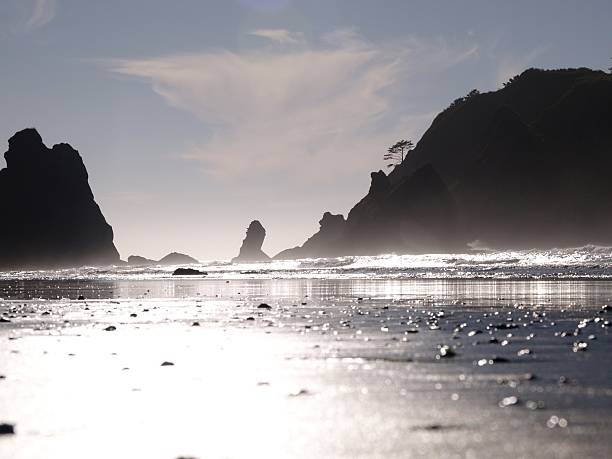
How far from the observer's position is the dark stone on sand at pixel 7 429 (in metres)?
6.76

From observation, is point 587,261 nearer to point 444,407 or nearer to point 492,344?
point 492,344

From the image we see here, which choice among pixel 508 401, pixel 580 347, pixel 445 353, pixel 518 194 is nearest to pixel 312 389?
pixel 508 401

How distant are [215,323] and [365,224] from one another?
143 m

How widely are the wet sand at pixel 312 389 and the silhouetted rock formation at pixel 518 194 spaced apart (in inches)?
4833

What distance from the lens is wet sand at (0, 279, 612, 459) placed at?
19.9ft

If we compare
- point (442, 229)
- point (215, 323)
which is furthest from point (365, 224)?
point (215, 323)

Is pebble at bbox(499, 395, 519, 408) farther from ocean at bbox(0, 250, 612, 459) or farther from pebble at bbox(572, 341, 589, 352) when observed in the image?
pebble at bbox(572, 341, 589, 352)

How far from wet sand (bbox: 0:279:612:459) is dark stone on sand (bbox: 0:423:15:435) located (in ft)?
0.30

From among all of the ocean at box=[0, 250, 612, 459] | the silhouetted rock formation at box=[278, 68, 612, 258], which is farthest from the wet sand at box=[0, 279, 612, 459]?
the silhouetted rock formation at box=[278, 68, 612, 258]

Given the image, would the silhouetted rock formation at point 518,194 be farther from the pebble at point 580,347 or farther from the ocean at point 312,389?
the pebble at point 580,347

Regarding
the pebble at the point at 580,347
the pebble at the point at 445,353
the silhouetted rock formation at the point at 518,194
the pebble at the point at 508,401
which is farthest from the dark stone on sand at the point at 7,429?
the silhouetted rock formation at the point at 518,194

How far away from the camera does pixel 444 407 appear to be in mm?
7375

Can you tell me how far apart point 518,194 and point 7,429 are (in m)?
147

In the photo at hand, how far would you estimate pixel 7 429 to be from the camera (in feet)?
22.5
